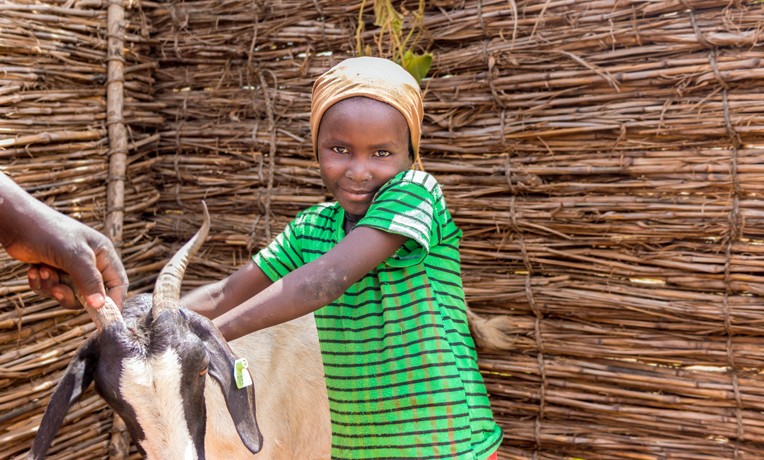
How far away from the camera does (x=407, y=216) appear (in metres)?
2.26

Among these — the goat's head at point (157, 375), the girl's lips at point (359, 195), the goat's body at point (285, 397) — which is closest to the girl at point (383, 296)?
the girl's lips at point (359, 195)

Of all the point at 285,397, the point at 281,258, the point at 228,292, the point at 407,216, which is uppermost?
the point at 407,216

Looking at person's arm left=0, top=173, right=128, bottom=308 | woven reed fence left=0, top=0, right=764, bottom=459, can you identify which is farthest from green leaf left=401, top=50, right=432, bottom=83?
person's arm left=0, top=173, right=128, bottom=308

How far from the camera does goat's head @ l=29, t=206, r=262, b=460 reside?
2.22m

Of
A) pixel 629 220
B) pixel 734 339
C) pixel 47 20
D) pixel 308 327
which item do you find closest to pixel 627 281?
pixel 629 220

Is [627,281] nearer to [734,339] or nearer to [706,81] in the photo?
[734,339]

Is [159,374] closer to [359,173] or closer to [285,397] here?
[359,173]

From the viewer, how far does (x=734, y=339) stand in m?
3.49

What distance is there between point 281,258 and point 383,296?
465 mm

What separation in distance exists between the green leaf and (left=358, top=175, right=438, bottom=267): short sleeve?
1564mm

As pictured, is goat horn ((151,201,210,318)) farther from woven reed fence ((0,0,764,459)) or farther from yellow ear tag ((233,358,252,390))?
woven reed fence ((0,0,764,459))

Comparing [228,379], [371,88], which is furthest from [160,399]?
[371,88]

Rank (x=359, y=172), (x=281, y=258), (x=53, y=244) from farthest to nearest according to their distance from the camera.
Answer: (x=281, y=258) < (x=359, y=172) < (x=53, y=244)

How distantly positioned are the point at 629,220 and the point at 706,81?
0.73m
